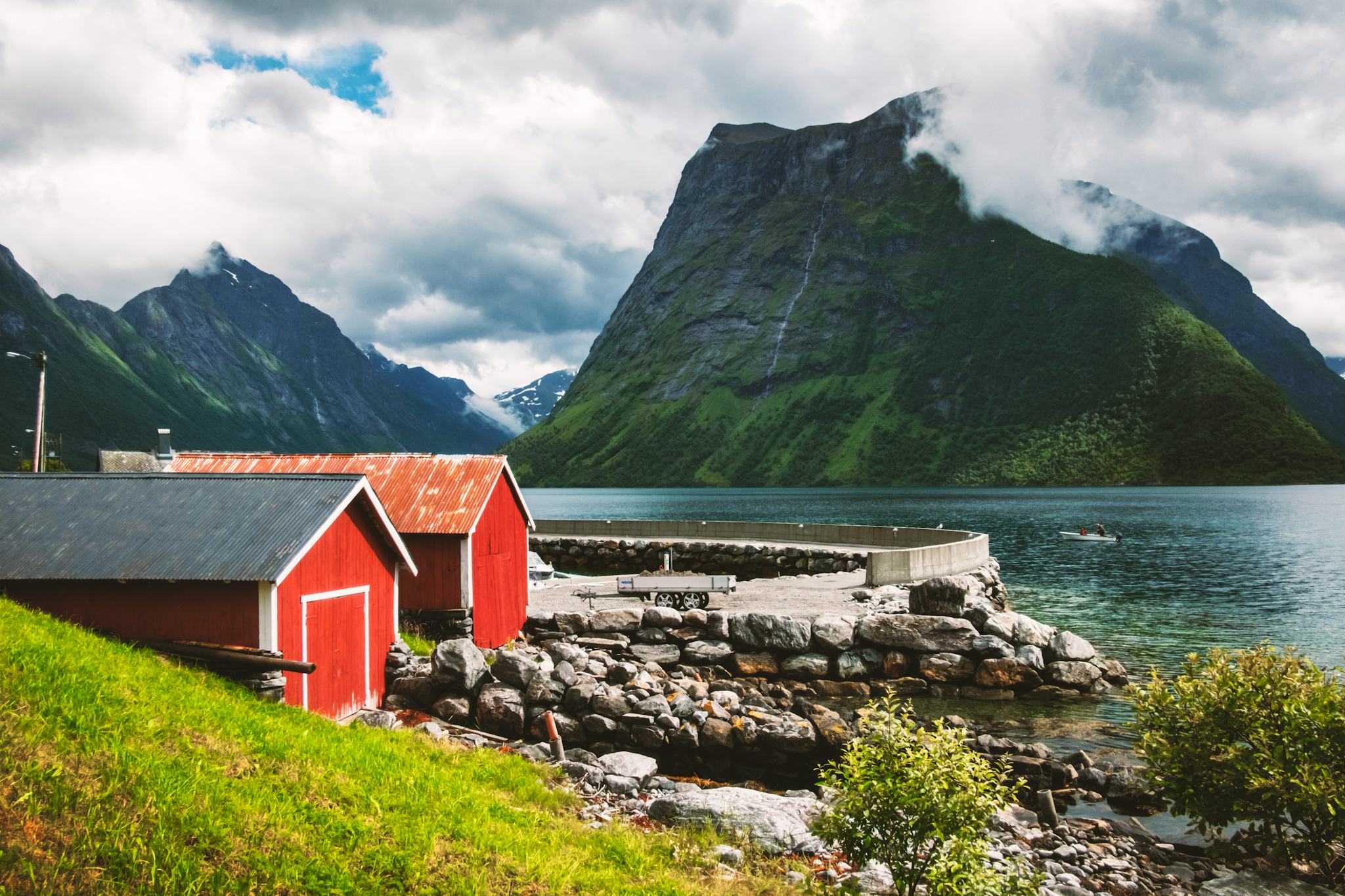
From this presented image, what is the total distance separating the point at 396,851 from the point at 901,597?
22661mm

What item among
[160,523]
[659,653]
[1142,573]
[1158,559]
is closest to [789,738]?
[659,653]

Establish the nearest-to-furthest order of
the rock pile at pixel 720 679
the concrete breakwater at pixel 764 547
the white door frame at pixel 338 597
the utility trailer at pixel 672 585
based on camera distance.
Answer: the white door frame at pixel 338 597
the rock pile at pixel 720 679
the utility trailer at pixel 672 585
the concrete breakwater at pixel 764 547

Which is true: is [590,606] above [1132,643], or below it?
above

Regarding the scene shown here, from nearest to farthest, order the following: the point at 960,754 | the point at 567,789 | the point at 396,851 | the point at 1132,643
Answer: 1. the point at 396,851
2. the point at 960,754
3. the point at 567,789
4. the point at 1132,643

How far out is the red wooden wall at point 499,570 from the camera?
23703 millimetres

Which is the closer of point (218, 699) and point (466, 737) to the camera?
point (218, 699)

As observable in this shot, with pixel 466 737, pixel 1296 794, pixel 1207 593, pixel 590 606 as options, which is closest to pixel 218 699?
pixel 466 737

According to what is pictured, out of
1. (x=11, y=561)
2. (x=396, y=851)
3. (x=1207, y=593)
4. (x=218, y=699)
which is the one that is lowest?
(x=1207, y=593)

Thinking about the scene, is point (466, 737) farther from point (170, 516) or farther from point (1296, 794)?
point (1296, 794)

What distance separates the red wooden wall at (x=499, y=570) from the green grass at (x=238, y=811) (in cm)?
1124

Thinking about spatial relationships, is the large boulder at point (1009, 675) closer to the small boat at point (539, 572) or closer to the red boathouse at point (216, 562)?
the red boathouse at point (216, 562)

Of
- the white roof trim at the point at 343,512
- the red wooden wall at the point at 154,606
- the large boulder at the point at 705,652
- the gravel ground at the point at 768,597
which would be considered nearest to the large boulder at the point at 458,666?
the white roof trim at the point at 343,512

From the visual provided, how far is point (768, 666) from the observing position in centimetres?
2447

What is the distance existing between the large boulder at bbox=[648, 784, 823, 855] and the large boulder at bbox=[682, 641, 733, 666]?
1151 centimetres
